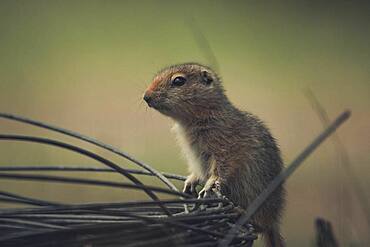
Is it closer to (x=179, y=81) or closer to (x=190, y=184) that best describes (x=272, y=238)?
(x=190, y=184)

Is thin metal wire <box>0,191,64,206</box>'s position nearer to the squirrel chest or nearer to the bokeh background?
the squirrel chest

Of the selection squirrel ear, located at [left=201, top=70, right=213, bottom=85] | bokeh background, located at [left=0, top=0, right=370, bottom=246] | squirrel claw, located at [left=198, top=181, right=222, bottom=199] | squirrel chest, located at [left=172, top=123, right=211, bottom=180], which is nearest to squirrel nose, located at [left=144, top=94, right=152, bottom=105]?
squirrel chest, located at [left=172, top=123, right=211, bottom=180]

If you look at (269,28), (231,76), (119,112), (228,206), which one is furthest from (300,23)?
(228,206)

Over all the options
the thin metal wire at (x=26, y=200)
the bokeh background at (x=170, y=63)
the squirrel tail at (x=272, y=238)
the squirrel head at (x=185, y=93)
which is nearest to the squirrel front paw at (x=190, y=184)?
the squirrel tail at (x=272, y=238)

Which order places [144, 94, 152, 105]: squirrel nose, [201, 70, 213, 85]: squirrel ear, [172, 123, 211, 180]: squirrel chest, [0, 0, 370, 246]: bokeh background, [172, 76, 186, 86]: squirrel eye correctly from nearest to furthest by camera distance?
[172, 123, 211, 180]: squirrel chest < [144, 94, 152, 105]: squirrel nose < [172, 76, 186, 86]: squirrel eye < [201, 70, 213, 85]: squirrel ear < [0, 0, 370, 246]: bokeh background

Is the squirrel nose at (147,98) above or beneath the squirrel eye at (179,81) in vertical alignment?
beneath

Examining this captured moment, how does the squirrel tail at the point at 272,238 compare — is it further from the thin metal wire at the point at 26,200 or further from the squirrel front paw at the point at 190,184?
the thin metal wire at the point at 26,200

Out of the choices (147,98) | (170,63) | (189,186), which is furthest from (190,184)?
(170,63)
